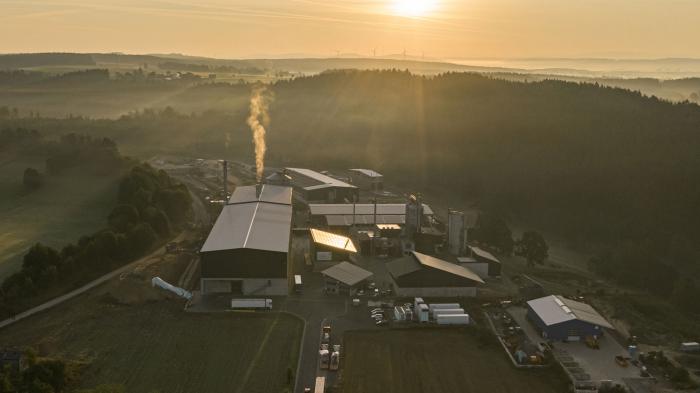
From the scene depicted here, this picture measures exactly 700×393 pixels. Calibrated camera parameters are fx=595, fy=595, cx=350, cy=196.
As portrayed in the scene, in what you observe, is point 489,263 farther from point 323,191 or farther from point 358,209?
point 323,191

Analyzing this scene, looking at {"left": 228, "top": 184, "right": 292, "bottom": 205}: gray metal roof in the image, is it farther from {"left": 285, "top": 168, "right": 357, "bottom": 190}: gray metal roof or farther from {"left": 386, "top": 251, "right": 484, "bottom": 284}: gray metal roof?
{"left": 386, "top": 251, "right": 484, "bottom": 284}: gray metal roof

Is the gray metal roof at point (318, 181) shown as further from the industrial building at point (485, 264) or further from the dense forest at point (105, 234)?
the industrial building at point (485, 264)

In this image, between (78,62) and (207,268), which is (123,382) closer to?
(207,268)

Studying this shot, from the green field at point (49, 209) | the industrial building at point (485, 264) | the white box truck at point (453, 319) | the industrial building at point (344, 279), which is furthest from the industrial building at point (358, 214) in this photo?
the white box truck at point (453, 319)

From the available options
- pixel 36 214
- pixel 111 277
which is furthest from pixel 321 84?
pixel 111 277

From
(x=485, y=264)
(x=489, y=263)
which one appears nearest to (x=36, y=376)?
(x=485, y=264)

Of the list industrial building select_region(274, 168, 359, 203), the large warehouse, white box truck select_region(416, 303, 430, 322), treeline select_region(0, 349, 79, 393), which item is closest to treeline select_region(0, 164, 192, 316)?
the large warehouse
